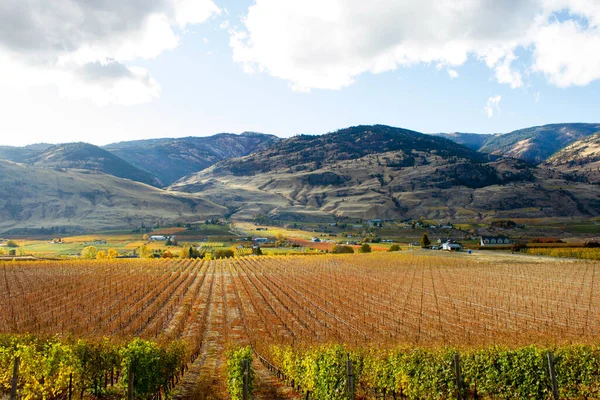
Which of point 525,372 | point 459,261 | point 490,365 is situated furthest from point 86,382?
point 459,261

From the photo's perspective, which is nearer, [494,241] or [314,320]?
[314,320]

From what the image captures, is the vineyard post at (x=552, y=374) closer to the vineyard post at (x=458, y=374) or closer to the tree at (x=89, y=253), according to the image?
the vineyard post at (x=458, y=374)

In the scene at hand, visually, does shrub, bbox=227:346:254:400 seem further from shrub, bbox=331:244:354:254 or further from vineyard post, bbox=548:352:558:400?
shrub, bbox=331:244:354:254

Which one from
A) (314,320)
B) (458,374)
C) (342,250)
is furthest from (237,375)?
(342,250)

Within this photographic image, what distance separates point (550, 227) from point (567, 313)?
176714mm

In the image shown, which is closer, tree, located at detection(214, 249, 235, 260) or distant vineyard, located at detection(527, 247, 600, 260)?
distant vineyard, located at detection(527, 247, 600, 260)

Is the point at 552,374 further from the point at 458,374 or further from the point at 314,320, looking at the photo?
the point at 314,320

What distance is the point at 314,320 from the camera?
41.0 metres

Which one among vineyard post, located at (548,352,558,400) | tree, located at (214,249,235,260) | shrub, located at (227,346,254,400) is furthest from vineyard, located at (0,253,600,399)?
tree, located at (214,249,235,260)

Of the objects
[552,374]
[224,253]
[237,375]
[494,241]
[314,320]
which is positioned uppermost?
[494,241]

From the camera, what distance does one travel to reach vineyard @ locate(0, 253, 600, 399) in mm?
20234

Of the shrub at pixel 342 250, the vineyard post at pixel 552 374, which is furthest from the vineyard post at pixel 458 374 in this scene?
the shrub at pixel 342 250

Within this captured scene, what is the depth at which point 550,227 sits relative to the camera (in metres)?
196

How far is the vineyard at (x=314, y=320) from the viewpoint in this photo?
20.2 metres
